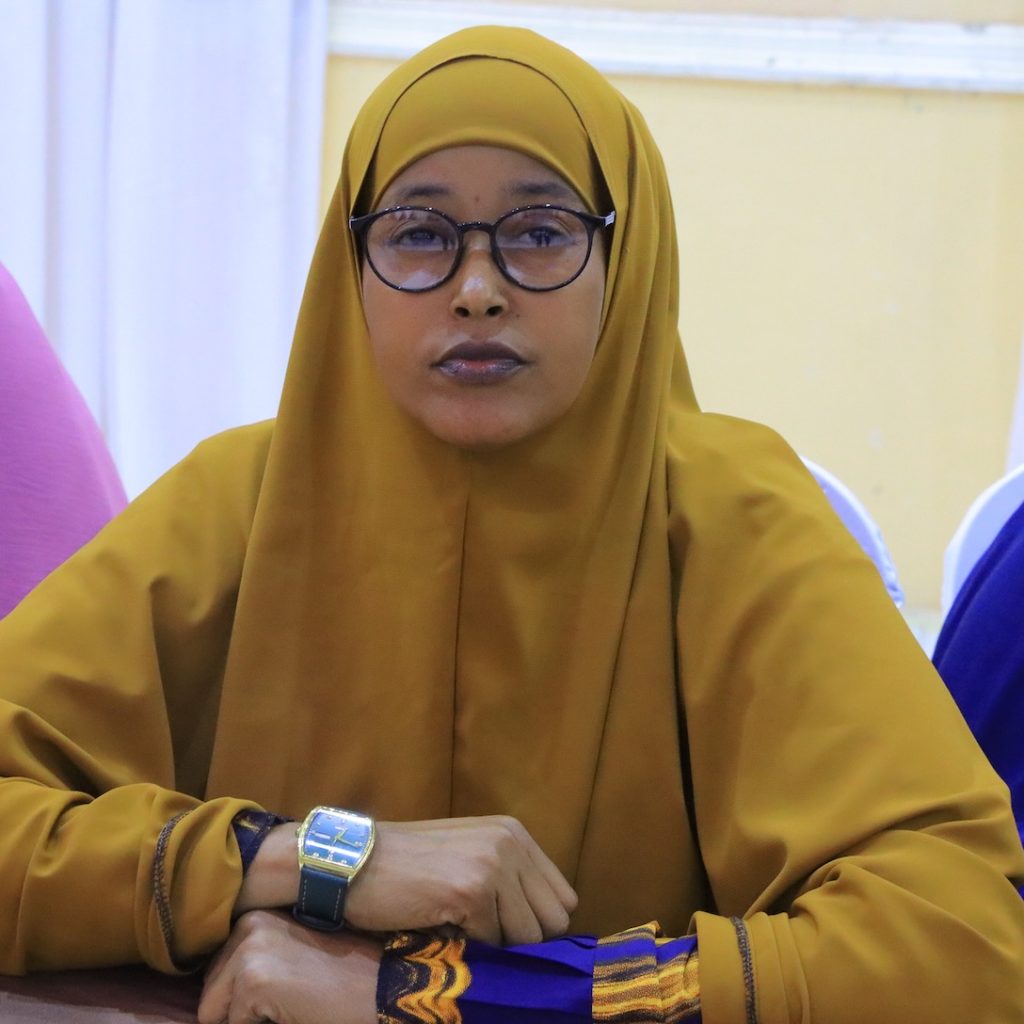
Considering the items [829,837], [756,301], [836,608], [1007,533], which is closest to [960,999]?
[829,837]

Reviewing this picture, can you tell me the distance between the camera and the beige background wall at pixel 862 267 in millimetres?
2922

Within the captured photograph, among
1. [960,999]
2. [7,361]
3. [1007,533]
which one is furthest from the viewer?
[7,361]

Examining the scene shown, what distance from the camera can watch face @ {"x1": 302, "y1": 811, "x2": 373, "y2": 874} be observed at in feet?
2.95

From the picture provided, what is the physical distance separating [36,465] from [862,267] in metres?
2.16

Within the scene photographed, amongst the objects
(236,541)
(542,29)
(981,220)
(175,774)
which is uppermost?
(542,29)

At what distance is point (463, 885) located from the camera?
34.6 inches

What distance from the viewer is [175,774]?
118 centimetres

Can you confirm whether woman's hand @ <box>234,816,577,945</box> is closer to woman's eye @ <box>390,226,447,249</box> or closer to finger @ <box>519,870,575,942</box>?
finger @ <box>519,870,575,942</box>

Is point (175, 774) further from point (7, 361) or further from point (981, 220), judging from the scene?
point (981, 220)

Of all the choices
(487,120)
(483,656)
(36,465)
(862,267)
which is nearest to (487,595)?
(483,656)

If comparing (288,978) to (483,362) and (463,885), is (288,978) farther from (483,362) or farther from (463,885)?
(483,362)

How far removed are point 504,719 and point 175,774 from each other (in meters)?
0.34

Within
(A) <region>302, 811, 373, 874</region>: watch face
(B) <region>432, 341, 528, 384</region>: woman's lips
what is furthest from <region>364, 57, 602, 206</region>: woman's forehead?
(A) <region>302, 811, 373, 874</region>: watch face

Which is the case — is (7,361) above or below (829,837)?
above
